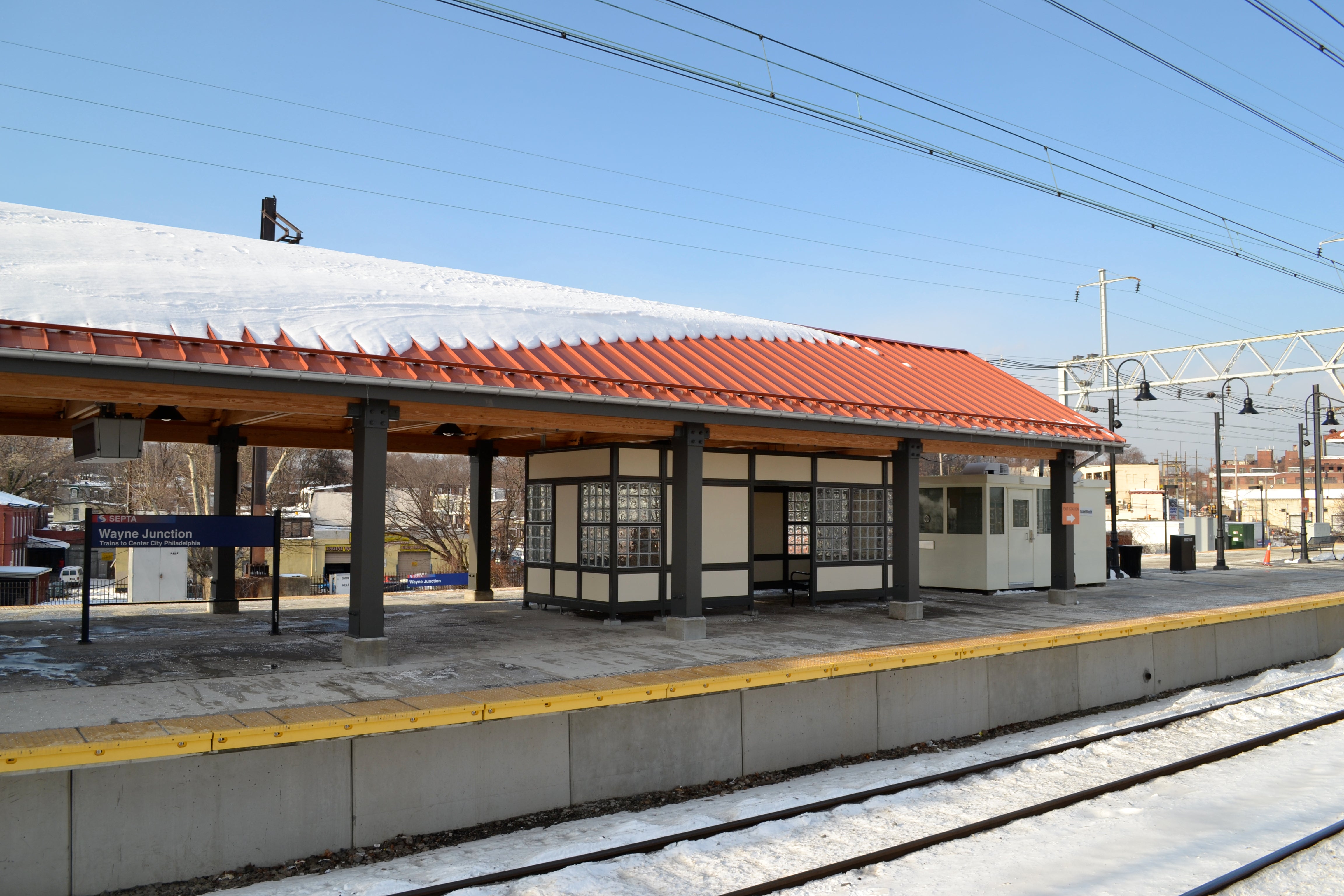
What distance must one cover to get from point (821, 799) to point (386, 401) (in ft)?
18.6

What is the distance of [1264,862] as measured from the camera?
255 inches

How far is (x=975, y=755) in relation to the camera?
32.1 ft

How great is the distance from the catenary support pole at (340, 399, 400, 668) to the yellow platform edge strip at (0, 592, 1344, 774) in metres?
2.24

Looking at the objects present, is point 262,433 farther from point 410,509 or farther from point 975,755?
point 410,509

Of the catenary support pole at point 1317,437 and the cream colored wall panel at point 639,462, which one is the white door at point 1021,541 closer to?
the cream colored wall panel at point 639,462

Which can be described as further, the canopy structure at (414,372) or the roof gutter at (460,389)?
the canopy structure at (414,372)

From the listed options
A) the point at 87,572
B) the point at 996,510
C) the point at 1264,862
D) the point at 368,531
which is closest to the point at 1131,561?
the point at 996,510

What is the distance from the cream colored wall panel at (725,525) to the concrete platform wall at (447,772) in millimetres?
4822

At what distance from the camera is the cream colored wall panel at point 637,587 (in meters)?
13.6

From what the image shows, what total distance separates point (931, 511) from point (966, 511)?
0.88 m

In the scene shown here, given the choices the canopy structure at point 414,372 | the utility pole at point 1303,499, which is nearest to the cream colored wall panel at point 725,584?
the canopy structure at point 414,372

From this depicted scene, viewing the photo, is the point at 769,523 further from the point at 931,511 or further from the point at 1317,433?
the point at 1317,433

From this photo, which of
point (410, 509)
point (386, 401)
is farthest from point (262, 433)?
point (410, 509)

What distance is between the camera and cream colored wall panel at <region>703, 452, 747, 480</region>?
14.7m
